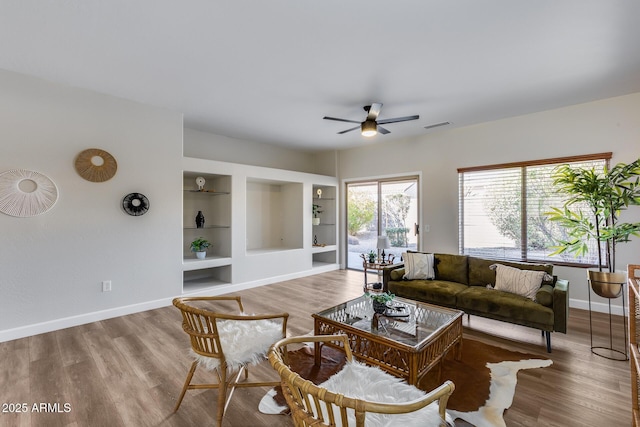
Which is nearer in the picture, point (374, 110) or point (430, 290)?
point (430, 290)

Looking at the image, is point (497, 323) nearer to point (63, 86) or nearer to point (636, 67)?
point (636, 67)

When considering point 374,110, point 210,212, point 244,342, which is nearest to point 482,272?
point 374,110

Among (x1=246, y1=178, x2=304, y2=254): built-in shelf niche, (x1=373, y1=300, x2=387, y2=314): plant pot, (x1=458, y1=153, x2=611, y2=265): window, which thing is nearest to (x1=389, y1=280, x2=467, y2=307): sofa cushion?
(x1=373, y1=300, x2=387, y2=314): plant pot

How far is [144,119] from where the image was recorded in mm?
4020

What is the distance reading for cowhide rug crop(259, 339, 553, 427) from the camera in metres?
1.93

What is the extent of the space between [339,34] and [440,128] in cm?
335

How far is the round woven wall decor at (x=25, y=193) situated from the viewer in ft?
10.0

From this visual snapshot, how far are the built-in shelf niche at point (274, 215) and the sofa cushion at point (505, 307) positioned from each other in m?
3.70

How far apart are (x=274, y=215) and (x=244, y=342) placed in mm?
4869

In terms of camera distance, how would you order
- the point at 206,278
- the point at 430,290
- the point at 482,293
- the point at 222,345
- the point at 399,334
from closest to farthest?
the point at 222,345
the point at 399,334
the point at 482,293
the point at 430,290
the point at 206,278

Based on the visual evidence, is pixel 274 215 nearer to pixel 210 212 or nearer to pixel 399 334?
pixel 210 212

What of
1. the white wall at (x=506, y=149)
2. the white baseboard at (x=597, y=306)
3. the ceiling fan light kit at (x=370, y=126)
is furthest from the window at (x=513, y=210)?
the ceiling fan light kit at (x=370, y=126)

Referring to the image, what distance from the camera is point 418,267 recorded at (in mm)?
3996

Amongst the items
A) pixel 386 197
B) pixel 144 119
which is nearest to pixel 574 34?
pixel 386 197
